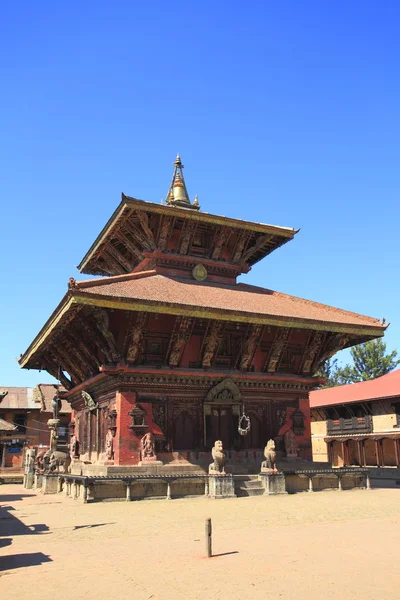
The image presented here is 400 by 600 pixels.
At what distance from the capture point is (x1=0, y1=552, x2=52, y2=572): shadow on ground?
27.1 feet

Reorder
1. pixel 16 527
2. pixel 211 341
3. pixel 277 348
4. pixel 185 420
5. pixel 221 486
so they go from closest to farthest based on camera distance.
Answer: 1. pixel 16 527
2. pixel 221 486
3. pixel 185 420
4. pixel 211 341
5. pixel 277 348

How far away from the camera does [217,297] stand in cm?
2161

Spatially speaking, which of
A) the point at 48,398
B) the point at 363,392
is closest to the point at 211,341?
the point at 363,392

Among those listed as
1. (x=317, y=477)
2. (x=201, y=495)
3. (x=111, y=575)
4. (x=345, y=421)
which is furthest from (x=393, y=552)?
(x=345, y=421)

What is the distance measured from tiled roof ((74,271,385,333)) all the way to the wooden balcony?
1493cm

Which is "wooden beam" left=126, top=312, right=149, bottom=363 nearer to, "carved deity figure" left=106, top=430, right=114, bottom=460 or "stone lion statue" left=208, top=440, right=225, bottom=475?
"carved deity figure" left=106, top=430, right=114, bottom=460

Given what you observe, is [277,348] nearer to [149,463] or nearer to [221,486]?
[221,486]

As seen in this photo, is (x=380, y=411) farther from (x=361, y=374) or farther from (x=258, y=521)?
(x=361, y=374)

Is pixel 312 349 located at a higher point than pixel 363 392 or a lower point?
higher

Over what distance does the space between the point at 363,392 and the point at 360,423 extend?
6.80 feet

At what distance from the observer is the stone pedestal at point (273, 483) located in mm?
19141

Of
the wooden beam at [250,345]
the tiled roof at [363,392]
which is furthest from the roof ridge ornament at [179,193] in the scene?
the tiled roof at [363,392]

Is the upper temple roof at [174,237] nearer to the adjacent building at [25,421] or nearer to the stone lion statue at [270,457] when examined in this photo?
the stone lion statue at [270,457]

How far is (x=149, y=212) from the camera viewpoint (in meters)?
22.1
